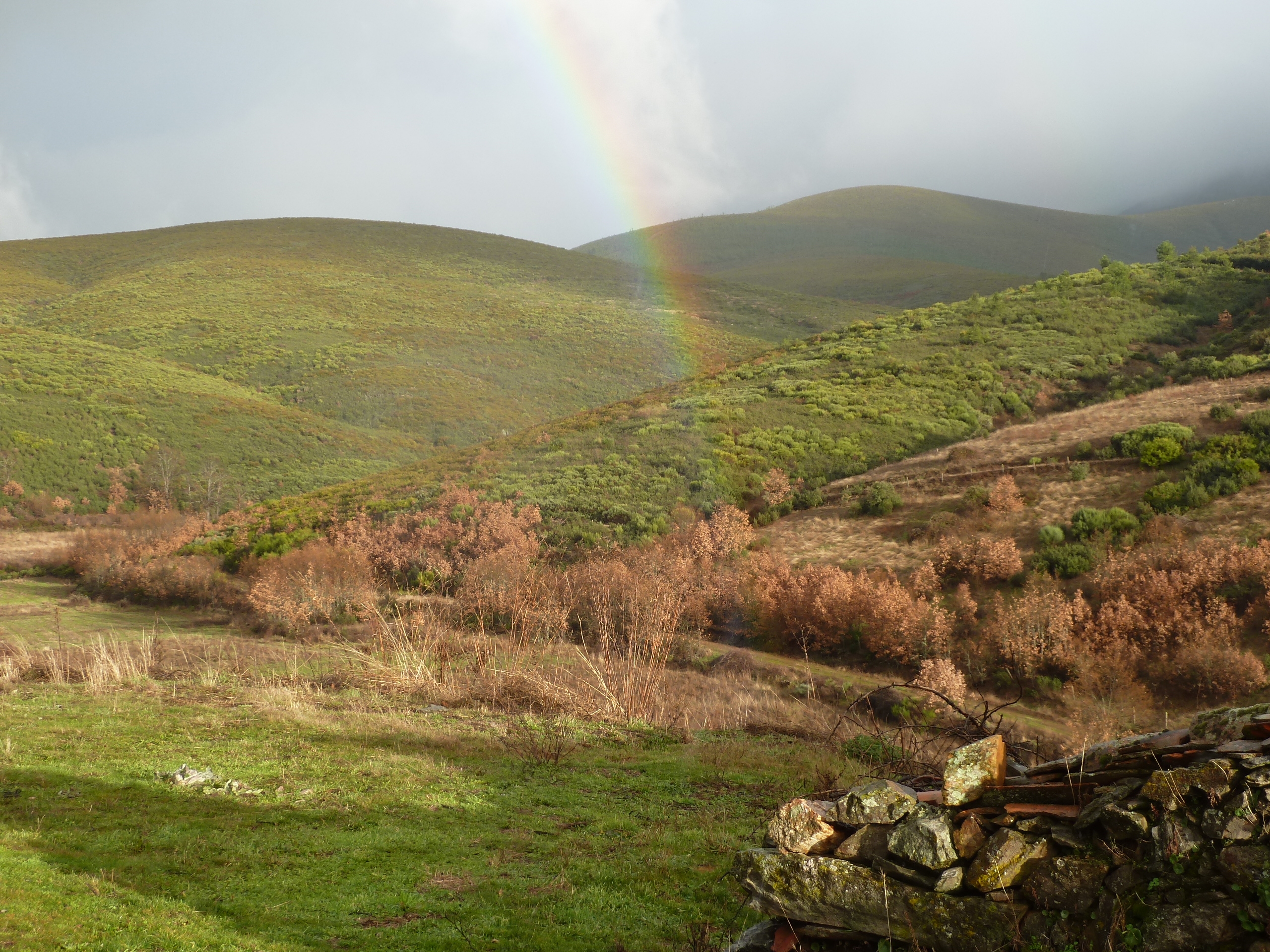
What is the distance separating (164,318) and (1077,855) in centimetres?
8777

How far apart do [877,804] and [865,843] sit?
8.4 inches

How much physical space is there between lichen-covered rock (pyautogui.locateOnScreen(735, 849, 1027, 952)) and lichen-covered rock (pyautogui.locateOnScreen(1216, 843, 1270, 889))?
2.98ft

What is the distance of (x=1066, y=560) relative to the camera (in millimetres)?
18797

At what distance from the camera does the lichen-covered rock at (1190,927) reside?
11.2ft

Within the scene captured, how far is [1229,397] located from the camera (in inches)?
1137

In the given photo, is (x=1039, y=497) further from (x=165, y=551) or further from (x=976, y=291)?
(x=976, y=291)

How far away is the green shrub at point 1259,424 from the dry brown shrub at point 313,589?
24858mm

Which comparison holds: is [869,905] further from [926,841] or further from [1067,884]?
[1067,884]

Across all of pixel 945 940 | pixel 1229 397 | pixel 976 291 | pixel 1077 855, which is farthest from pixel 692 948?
pixel 976 291

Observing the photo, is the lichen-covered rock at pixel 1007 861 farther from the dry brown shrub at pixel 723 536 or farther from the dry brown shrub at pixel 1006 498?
the dry brown shrub at pixel 1006 498

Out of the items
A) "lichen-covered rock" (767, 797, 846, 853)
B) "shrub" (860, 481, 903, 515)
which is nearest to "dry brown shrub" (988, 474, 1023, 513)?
"shrub" (860, 481, 903, 515)

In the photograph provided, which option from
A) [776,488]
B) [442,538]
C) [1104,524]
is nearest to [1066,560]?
[1104,524]

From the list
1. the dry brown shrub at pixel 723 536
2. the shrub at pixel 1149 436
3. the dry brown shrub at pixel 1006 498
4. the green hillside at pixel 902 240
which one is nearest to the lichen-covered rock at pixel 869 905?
the dry brown shrub at pixel 723 536

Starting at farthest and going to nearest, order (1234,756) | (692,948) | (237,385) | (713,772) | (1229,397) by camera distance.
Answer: (237,385)
(1229,397)
(713,772)
(692,948)
(1234,756)
